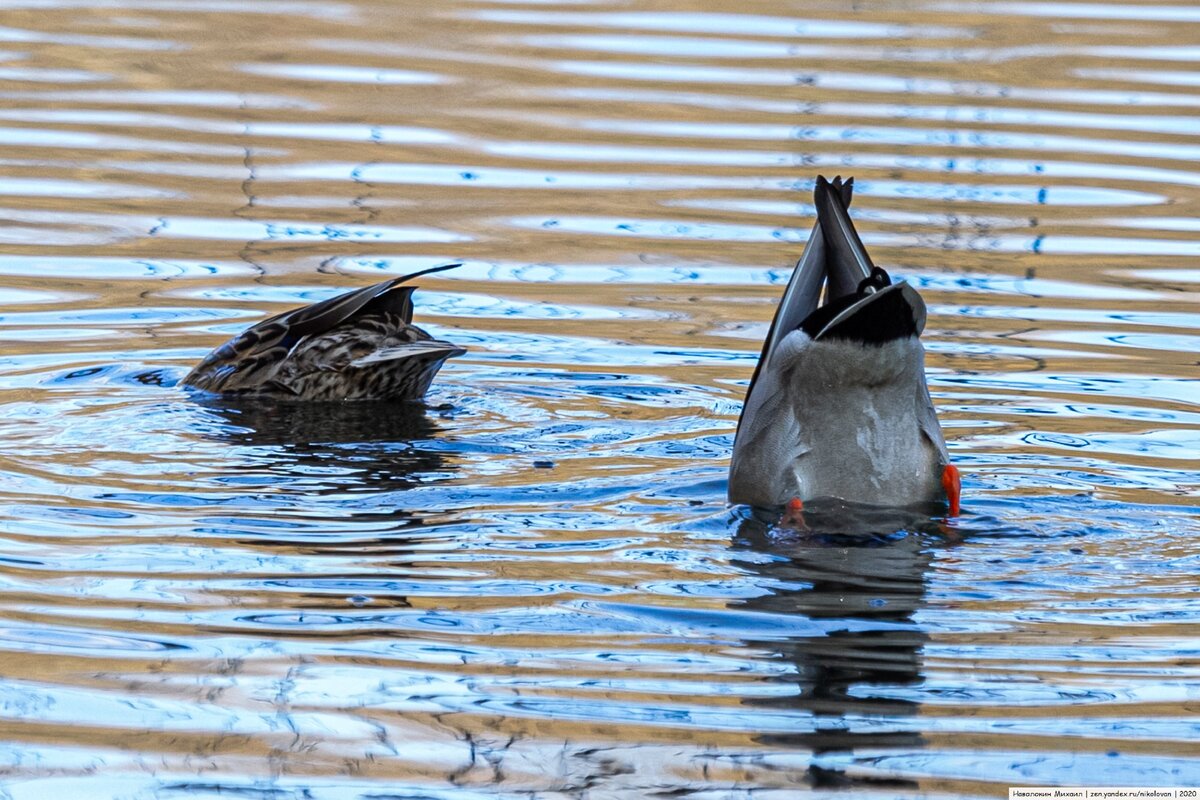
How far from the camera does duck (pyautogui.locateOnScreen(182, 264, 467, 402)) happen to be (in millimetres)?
8648

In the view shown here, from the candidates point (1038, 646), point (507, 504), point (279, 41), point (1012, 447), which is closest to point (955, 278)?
point (1012, 447)

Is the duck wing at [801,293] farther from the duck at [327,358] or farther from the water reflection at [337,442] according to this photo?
the duck at [327,358]

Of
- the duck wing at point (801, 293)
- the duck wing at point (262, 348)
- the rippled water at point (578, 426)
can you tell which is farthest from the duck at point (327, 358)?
the duck wing at point (801, 293)

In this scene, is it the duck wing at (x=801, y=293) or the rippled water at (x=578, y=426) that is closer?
the rippled water at (x=578, y=426)

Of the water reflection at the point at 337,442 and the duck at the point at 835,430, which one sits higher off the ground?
the duck at the point at 835,430

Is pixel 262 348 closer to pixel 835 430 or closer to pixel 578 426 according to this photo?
pixel 578 426

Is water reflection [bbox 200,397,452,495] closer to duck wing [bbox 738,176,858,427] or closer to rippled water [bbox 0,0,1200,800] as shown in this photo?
rippled water [bbox 0,0,1200,800]

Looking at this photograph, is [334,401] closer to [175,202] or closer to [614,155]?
[175,202]

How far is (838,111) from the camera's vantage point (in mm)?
14070

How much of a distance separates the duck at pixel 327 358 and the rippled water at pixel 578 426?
16 cm

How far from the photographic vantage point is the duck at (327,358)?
8648mm

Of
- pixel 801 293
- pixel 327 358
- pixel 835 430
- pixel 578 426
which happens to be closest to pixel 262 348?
pixel 327 358

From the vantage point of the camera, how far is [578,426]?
7.96m

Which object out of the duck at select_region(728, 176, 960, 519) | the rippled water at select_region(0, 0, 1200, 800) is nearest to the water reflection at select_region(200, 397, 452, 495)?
the rippled water at select_region(0, 0, 1200, 800)
